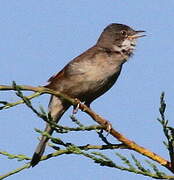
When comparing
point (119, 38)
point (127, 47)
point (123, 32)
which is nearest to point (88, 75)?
point (127, 47)

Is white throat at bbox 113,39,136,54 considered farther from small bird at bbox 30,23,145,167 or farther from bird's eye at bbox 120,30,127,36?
bird's eye at bbox 120,30,127,36

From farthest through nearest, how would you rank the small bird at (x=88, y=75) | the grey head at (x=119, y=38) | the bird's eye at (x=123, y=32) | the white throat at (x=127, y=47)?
the bird's eye at (x=123, y=32), the grey head at (x=119, y=38), the white throat at (x=127, y=47), the small bird at (x=88, y=75)

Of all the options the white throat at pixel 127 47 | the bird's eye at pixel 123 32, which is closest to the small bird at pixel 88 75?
the white throat at pixel 127 47

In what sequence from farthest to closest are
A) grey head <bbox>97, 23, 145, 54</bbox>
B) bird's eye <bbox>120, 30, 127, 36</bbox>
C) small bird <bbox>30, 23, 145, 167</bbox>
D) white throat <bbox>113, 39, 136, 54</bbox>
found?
bird's eye <bbox>120, 30, 127, 36</bbox> < grey head <bbox>97, 23, 145, 54</bbox> < white throat <bbox>113, 39, 136, 54</bbox> < small bird <bbox>30, 23, 145, 167</bbox>

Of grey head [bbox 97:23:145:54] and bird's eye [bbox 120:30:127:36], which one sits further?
bird's eye [bbox 120:30:127:36]

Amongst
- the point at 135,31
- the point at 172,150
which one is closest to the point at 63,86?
the point at 135,31

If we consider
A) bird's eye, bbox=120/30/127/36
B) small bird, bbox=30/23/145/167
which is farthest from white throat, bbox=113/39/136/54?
bird's eye, bbox=120/30/127/36

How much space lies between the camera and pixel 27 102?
2.89 m

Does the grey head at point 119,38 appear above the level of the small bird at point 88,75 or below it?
above

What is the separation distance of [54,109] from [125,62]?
1076mm

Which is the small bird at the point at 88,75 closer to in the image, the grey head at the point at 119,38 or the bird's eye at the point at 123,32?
the grey head at the point at 119,38

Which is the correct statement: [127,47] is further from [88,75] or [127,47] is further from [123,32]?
[88,75]

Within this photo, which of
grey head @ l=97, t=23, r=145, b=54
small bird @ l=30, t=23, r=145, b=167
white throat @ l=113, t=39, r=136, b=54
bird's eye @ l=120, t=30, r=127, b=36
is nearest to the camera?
small bird @ l=30, t=23, r=145, b=167

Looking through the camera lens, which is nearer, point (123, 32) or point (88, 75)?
point (88, 75)
